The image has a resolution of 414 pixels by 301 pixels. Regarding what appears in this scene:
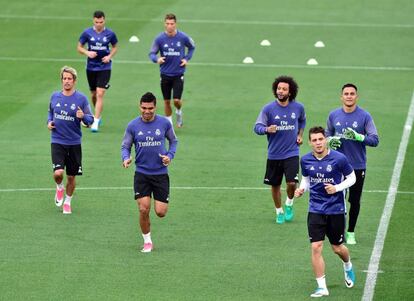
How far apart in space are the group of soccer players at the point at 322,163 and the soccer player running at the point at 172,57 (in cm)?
754

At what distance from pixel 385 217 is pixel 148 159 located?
4.56 meters

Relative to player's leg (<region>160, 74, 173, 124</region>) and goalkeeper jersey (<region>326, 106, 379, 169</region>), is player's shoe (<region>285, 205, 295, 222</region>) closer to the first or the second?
goalkeeper jersey (<region>326, 106, 379, 169</region>)

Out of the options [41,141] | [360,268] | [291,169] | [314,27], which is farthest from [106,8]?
[360,268]

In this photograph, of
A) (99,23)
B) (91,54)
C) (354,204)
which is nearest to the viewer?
(354,204)

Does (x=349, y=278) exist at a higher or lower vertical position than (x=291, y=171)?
higher

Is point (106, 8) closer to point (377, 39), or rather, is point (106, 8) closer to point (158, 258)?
point (377, 39)

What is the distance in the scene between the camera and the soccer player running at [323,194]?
16453 millimetres

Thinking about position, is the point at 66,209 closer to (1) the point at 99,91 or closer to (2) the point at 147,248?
(2) the point at 147,248

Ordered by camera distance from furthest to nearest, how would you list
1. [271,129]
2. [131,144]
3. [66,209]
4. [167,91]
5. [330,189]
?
[167,91]
[66,209]
[271,129]
[131,144]
[330,189]

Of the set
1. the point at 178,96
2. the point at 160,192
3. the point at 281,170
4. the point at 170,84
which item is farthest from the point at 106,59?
the point at 160,192

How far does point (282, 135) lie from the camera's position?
20.1 meters

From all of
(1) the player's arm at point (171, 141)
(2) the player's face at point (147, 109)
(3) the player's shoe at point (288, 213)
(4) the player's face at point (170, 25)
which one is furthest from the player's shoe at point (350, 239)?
(4) the player's face at point (170, 25)

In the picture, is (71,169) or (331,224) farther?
(71,169)

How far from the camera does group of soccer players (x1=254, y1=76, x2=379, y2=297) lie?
16.5 metres
